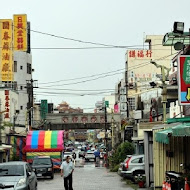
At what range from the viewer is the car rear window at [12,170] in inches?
656

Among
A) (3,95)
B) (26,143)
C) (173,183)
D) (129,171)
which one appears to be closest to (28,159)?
(26,143)

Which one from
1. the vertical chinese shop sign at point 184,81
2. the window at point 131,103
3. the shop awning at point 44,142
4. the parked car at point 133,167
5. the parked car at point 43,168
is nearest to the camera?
the vertical chinese shop sign at point 184,81

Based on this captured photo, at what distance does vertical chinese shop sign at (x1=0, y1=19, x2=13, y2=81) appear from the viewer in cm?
4872

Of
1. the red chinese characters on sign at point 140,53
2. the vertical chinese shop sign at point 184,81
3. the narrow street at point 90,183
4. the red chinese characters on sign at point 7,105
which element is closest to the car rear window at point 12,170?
the narrow street at point 90,183

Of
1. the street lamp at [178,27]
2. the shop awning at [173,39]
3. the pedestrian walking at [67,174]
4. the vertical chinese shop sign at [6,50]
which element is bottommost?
the pedestrian walking at [67,174]

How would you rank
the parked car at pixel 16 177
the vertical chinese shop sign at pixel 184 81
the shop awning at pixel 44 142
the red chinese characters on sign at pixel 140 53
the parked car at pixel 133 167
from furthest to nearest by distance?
the red chinese characters on sign at pixel 140 53, the shop awning at pixel 44 142, the parked car at pixel 133 167, the parked car at pixel 16 177, the vertical chinese shop sign at pixel 184 81

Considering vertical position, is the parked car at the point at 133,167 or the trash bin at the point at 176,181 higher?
the trash bin at the point at 176,181

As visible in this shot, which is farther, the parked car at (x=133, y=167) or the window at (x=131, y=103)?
the window at (x=131, y=103)

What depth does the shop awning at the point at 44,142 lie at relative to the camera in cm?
3912

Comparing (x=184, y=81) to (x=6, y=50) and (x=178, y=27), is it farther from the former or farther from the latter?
(x=6, y=50)

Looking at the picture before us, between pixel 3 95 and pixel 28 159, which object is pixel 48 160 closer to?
pixel 28 159

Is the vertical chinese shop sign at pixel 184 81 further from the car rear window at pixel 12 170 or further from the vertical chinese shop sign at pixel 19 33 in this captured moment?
the vertical chinese shop sign at pixel 19 33

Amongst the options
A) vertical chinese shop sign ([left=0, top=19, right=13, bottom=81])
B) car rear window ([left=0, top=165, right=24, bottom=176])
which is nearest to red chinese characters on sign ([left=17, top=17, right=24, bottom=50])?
vertical chinese shop sign ([left=0, top=19, right=13, bottom=81])

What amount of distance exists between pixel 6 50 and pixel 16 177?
1397 inches
